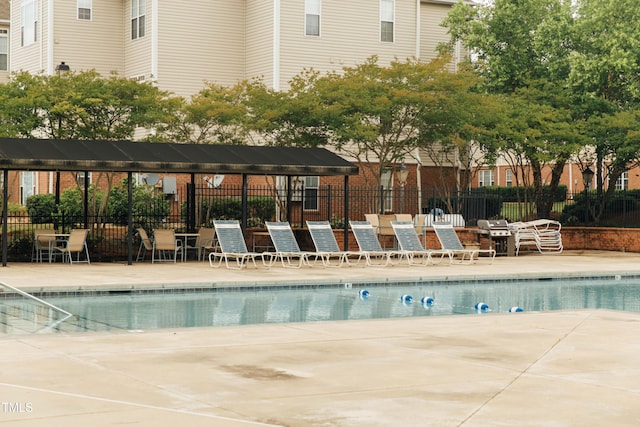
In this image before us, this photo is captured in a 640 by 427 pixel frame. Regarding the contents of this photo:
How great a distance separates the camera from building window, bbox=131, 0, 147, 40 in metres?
36.1

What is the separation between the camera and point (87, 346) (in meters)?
10.3

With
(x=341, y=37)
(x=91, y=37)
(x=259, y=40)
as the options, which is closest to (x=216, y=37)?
(x=259, y=40)

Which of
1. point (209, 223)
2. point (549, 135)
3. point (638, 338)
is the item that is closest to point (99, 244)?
point (209, 223)

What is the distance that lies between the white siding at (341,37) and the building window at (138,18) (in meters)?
5.17

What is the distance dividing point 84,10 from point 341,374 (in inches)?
1212

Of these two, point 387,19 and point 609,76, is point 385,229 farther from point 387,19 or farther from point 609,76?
point 387,19

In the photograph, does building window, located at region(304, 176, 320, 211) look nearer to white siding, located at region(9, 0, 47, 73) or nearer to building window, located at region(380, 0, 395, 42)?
building window, located at region(380, 0, 395, 42)

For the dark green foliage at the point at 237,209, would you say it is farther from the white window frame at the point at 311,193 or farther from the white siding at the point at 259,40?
the white siding at the point at 259,40

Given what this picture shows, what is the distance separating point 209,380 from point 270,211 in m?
25.4

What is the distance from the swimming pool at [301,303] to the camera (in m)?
13.7

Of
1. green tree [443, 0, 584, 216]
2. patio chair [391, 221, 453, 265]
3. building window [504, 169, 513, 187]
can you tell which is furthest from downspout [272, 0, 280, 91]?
building window [504, 169, 513, 187]

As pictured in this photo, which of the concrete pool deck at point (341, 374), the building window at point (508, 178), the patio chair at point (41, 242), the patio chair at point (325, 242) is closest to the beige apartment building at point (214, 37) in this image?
the patio chair at point (325, 242)

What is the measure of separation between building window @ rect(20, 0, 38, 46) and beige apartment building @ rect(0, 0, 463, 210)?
0.13 feet

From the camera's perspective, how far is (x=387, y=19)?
124 ft
